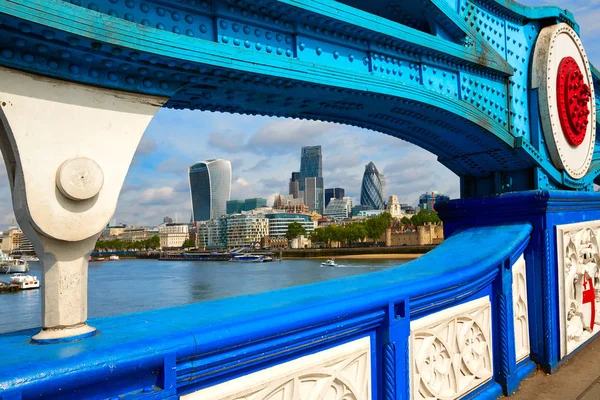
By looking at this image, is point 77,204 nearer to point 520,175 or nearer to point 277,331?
point 277,331

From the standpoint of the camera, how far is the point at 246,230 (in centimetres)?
13938

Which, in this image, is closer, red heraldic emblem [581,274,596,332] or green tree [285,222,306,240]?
red heraldic emblem [581,274,596,332]

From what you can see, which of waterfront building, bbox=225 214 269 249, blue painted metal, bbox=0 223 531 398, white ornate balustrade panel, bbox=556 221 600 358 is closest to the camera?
blue painted metal, bbox=0 223 531 398

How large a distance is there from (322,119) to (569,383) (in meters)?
3.32

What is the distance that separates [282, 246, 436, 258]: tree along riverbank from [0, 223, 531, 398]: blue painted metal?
77.9 meters

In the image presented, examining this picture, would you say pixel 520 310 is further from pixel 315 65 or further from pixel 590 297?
pixel 315 65

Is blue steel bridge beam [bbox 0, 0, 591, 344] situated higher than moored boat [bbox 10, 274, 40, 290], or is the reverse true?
blue steel bridge beam [bbox 0, 0, 591, 344]

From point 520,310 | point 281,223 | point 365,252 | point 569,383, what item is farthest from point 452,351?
point 281,223

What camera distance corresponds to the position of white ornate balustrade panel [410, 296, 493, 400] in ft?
10.8

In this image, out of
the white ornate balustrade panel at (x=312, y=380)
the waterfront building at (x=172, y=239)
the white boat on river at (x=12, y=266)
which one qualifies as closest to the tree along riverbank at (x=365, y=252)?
the white boat on river at (x=12, y=266)

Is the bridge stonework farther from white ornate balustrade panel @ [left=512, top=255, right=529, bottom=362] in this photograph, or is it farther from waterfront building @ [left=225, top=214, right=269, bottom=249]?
waterfront building @ [left=225, top=214, right=269, bottom=249]

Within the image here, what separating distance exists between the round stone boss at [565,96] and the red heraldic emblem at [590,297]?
4.66 feet

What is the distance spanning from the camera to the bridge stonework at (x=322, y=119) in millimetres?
2020

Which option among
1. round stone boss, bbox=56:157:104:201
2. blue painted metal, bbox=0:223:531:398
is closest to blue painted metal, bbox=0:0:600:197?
round stone boss, bbox=56:157:104:201
